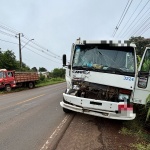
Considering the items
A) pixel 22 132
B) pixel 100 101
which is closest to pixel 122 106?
pixel 100 101

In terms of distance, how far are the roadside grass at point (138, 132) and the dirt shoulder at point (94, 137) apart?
15 centimetres

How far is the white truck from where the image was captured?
685 cm

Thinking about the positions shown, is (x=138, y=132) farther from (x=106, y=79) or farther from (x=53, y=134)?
(x=53, y=134)

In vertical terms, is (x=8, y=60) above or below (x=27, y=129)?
above

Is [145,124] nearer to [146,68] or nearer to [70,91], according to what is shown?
[146,68]

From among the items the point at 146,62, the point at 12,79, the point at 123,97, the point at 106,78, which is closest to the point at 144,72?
the point at 146,62

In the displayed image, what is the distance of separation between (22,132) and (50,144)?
1.45m

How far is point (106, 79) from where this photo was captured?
7.20m

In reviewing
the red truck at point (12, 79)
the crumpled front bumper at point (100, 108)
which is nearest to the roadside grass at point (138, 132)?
the crumpled front bumper at point (100, 108)

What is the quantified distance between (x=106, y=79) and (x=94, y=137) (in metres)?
1.94

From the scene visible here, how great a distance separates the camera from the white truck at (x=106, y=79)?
270 inches

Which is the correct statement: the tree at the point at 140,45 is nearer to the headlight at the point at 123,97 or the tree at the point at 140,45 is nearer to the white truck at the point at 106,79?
the white truck at the point at 106,79

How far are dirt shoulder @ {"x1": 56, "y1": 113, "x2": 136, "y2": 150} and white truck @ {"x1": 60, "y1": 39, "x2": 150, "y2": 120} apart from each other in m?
0.52

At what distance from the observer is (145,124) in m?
7.56
